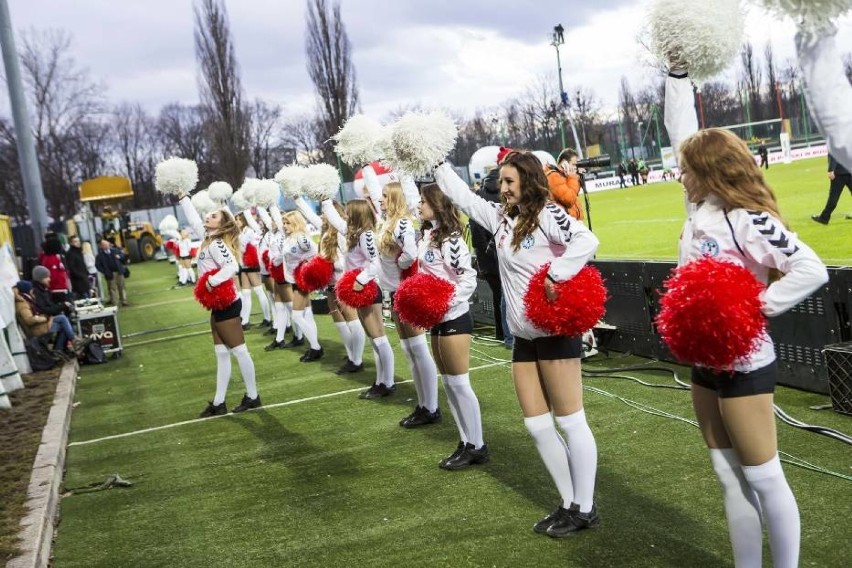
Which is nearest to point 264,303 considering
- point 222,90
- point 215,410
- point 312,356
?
point 312,356

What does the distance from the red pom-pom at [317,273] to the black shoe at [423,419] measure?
9.47ft

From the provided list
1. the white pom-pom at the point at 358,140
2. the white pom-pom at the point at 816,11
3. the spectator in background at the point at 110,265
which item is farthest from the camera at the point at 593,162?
the spectator in background at the point at 110,265

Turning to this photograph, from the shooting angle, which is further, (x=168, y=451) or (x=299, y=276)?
(x=299, y=276)

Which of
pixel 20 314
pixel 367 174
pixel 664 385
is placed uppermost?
pixel 367 174

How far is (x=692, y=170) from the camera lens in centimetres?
287

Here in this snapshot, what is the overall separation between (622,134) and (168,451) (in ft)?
130

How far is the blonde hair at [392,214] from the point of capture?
636 centimetres

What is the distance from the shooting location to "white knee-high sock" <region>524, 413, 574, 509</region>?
3.97 m

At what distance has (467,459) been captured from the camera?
5324 millimetres

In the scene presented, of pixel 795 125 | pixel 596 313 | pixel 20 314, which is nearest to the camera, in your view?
pixel 596 313

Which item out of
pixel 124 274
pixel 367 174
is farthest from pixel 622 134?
pixel 367 174

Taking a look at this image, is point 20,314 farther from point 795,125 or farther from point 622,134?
point 622,134

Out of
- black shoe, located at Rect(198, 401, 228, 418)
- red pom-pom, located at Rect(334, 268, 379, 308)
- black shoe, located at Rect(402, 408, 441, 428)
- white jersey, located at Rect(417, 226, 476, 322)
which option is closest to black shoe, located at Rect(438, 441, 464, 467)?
white jersey, located at Rect(417, 226, 476, 322)

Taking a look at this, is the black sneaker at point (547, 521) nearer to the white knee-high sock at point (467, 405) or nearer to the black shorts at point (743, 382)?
the white knee-high sock at point (467, 405)
